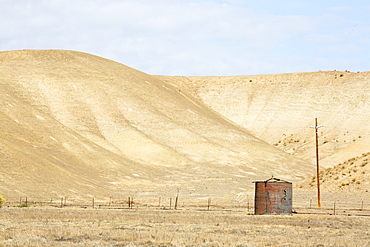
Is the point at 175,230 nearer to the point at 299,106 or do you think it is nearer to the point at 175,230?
the point at 175,230

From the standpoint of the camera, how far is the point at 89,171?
67.9 metres

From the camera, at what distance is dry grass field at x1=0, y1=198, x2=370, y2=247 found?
2186 centimetres

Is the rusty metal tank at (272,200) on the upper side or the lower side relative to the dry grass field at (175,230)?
upper

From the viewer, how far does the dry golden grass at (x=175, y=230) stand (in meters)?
21.9

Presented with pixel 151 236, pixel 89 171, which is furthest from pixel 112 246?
pixel 89 171

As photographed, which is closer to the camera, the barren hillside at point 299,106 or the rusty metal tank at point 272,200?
the rusty metal tank at point 272,200

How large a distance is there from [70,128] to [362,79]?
60.4 m

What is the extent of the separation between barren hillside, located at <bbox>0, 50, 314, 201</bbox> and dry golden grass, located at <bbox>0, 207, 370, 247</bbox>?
2205 centimetres

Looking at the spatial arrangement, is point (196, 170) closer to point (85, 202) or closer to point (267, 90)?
point (85, 202)

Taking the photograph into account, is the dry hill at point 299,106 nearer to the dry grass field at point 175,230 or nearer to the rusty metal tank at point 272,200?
the rusty metal tank at point 272,200

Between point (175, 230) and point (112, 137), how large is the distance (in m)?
60.0

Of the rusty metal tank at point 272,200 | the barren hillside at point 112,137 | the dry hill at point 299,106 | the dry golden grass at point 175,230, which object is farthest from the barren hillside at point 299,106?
the dry golden grass at point 175,230

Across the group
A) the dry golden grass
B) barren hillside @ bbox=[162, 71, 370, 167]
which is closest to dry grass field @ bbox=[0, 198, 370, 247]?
the dry golden grass

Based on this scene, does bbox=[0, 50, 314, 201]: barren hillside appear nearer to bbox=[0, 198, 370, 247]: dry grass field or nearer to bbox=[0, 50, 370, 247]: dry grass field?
bbox=[0, 50, 370, 247]: dry grass field
